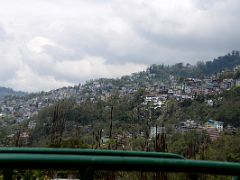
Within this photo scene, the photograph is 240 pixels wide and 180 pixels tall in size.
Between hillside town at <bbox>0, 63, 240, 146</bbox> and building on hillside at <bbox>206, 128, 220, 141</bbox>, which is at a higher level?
hillside town at <bbox>0, 63, 240, 146</bbox>

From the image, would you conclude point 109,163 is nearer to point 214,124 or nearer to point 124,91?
point 214,124

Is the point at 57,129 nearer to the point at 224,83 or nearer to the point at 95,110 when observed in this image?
the point at 95,110

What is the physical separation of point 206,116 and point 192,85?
3727 cm

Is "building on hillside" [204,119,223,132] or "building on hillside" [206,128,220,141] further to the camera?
"building on hillside" [204,119,223,132]

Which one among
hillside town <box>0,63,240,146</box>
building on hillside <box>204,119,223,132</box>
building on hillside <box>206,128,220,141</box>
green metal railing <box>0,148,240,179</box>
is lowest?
green metal railing <box>0,148,240,179</box>

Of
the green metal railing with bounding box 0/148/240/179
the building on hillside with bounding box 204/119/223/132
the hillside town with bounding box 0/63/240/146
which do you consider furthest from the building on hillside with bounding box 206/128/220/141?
the green metal railing with bounding box 0/148/240/179

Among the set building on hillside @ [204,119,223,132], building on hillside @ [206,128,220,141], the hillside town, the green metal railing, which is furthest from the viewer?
the hillside town

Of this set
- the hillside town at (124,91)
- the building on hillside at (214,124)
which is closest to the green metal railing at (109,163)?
the building on hillside at (214,124)

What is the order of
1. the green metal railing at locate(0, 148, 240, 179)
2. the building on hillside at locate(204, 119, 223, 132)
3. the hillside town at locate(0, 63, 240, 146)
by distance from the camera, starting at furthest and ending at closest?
the hillside town at locate(0, 63, 240, 146), the building on hillside at locate(204, 119, 223, 132), the green metal railing at locate(0, 148, 240, 179)

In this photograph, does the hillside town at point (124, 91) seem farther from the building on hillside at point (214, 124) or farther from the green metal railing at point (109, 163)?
the green metal railing at point (109, 163)

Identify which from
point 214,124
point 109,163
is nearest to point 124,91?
point 214,124

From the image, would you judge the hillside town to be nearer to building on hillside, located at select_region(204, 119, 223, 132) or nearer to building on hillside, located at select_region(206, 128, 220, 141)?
building on hillside, located at select_region(204, 119, 223, 132)

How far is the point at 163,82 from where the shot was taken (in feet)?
378

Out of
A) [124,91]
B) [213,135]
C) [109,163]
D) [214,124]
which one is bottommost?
[109,163]
